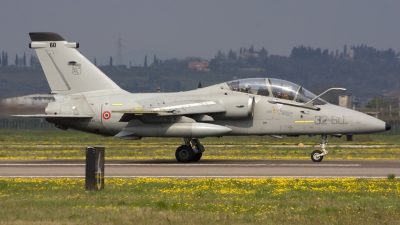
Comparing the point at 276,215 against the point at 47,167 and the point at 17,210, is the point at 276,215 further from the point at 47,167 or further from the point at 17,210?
the point at 47,167

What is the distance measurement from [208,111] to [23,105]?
37.9 ft

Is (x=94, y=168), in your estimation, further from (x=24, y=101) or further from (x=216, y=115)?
(x=24, y=101)

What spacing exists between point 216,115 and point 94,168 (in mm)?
9684

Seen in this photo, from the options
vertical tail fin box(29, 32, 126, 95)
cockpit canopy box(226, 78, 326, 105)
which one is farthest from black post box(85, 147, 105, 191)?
vertical tail fin box(29, 32, 126, 95)

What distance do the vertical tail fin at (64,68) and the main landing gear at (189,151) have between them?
11.6ft

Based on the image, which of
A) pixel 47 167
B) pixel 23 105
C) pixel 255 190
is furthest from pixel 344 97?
pixel 255 190

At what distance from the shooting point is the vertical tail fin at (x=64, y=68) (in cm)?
2614

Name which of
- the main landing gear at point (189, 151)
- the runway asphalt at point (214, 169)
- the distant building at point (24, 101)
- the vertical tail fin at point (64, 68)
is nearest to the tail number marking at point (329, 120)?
the runway asphalt at point (214, 169)

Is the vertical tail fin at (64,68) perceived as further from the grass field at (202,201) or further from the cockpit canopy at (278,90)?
the grass field at (202,201)

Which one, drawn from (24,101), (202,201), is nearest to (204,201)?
(202,201)

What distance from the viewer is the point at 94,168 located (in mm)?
14977

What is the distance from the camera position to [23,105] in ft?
105

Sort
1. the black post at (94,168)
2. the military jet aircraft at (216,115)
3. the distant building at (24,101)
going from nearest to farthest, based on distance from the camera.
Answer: the black post at (94,168), the military jet aircraft at (216,115), the distant building at (24,101)

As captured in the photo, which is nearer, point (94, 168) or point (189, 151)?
point (94, 168)
